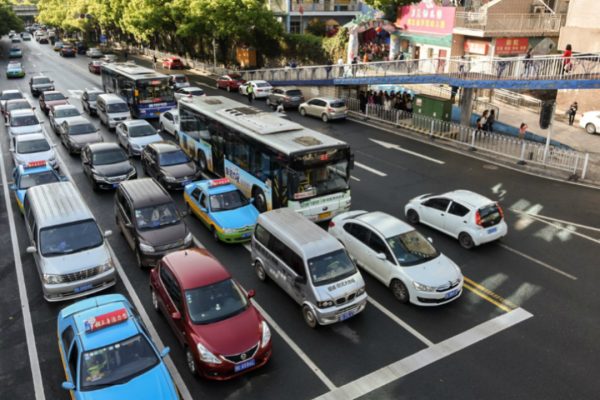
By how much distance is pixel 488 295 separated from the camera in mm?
13219

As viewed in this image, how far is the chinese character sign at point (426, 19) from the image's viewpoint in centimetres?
3659

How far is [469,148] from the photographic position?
2583 cm

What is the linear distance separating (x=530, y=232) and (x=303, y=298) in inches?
358

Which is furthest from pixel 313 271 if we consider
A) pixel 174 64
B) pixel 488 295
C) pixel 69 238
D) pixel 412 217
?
pixel 174 64

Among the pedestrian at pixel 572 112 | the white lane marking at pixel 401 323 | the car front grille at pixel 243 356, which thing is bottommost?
the white lane marking at pixel 401 323

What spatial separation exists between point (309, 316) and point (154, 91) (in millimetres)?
22809

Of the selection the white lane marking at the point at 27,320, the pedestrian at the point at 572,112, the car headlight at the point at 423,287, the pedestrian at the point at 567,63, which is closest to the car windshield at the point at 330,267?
the car headlight at the point at 423,287

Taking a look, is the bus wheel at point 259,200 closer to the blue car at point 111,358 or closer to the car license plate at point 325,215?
the car license plate at point 325,215

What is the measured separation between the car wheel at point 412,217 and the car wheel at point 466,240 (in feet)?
6.02

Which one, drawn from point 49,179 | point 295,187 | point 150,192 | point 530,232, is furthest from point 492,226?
point 49,179

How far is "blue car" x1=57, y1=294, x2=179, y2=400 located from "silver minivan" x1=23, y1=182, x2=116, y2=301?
271 centimetres

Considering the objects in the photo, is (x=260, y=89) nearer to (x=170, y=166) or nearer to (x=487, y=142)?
(x=487, y=142)

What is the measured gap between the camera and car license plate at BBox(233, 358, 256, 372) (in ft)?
32.3

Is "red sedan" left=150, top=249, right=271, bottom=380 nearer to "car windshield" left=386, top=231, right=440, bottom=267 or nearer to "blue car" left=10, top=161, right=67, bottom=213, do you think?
"car windshield" left=386, top=231, right=440, bottom=267
